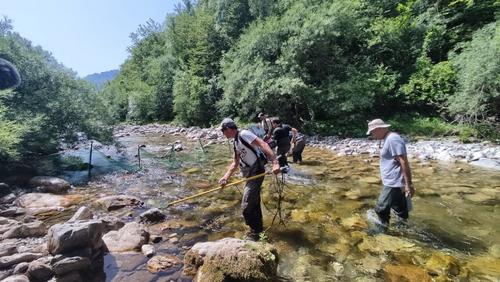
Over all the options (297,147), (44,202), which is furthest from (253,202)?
(297,147)

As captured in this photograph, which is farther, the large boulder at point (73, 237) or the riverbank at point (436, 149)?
the riverbank at point (436, 149)

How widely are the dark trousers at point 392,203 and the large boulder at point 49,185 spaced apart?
1005 centimetres

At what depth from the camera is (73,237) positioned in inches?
198

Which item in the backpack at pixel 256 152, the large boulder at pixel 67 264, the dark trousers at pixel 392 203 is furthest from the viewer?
the dark trousers at pixel 392 203

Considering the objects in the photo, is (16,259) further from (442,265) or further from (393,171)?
(442,265)

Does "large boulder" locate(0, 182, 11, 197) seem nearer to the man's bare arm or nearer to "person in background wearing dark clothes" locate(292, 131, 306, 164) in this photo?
"person in background wearing dark clothes" locate(292, 131, 306, 164)

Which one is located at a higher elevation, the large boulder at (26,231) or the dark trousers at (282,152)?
the dark trousers at (282,152)

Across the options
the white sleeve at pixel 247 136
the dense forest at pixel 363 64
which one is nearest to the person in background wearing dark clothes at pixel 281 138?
the white sleeve at pixel 247 136

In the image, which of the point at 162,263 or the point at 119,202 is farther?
the point at 119,202

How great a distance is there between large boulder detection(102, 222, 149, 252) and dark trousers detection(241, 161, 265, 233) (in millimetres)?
2127

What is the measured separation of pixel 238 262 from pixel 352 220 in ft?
12.0

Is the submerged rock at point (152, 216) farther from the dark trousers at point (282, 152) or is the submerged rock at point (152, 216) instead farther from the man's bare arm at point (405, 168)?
the man's bare arm at point (405, 168)

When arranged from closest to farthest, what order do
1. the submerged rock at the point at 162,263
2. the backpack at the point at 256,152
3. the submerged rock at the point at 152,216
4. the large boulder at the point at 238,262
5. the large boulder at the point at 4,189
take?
the large boulder at the point at 238,262 < the submerged rock at the point at 162,263 < the backpack at the point at 256,152 < the submerged rock at the point at 152,216 < the large boulder at the point at 4,189

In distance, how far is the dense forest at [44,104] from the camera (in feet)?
39.8
